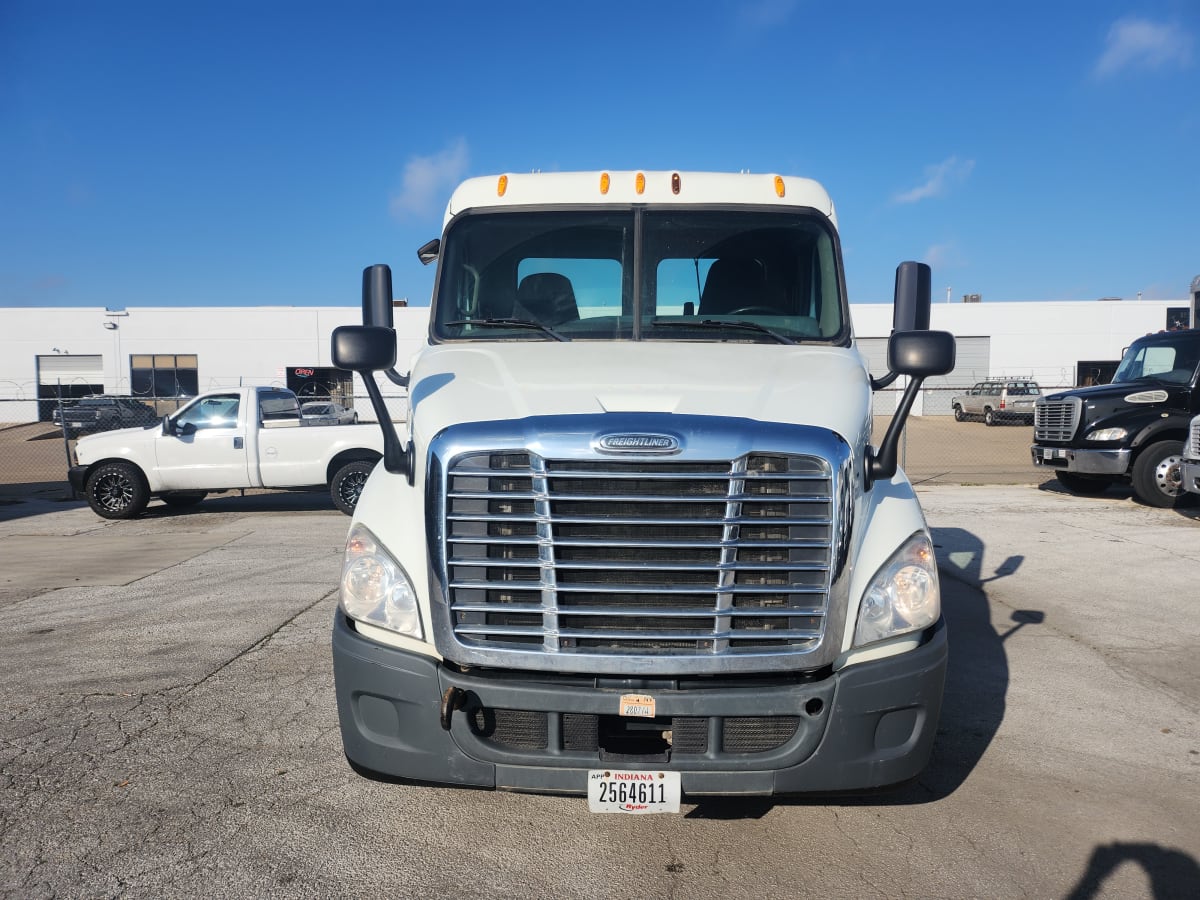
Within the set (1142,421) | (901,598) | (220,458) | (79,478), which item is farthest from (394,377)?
(1142,421)

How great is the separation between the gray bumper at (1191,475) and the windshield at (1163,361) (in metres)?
2.28

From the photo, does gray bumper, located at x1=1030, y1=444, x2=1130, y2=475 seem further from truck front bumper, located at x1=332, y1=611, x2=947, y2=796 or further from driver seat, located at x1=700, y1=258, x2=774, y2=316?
truck front bumper, located at x1=332, y1=611, x2=947, y2=796

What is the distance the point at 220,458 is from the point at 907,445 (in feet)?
60.3

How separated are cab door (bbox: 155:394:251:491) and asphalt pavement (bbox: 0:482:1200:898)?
5621 millimetres

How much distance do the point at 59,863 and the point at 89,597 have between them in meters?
4.90

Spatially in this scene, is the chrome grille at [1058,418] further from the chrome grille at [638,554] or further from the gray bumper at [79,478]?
the gray bumper at [79,478]

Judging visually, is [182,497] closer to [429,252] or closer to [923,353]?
[429,252]

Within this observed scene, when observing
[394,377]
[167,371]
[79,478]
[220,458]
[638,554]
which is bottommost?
[79,478]

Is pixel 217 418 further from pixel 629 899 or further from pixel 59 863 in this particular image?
pixel 629 899

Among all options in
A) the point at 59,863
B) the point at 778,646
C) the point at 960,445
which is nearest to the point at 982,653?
the point at 778,646

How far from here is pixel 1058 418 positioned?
13930mm

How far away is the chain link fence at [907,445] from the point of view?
1750cm

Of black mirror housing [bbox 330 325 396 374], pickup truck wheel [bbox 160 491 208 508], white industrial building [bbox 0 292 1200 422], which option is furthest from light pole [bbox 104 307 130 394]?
black mirror housing [bbox 330 325 396 374]

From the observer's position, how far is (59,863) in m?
3.16
